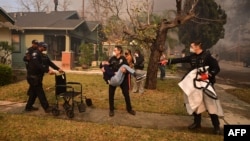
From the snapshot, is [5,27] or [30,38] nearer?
[5,27]

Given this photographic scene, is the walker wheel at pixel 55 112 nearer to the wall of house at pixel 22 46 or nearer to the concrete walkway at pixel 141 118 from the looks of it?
the concrete walkway at pixel 141 118

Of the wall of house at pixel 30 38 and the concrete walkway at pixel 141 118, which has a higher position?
the wall of house at pixel 30 38

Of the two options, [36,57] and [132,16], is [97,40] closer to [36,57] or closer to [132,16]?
[132,16]

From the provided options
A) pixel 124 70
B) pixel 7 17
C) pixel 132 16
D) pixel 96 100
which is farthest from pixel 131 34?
pixel 7 17

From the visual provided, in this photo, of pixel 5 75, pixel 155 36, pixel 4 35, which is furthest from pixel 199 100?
pixel 4 35

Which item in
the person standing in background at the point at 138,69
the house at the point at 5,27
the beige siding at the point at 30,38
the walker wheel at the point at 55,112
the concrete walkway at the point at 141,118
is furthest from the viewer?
the beige siding at the point at 30,38

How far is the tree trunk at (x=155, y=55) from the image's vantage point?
10805mm

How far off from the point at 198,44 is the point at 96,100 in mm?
4330

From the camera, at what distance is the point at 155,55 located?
1091 cm

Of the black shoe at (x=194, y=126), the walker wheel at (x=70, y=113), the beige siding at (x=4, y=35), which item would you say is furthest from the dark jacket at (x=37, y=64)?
the beige siding at (x=4, y=35)

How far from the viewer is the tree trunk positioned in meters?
10.8

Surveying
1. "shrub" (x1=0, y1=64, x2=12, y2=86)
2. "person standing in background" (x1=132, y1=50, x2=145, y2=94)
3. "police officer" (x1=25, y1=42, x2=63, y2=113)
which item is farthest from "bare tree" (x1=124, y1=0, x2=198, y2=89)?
"shrub" (x1=0, y1=64, x2=12, y2=86)

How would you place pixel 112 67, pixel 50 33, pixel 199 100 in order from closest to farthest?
pixel 199 100, pixel 112 67, pixel 50 33

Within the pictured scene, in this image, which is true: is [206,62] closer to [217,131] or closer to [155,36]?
[217,131]
